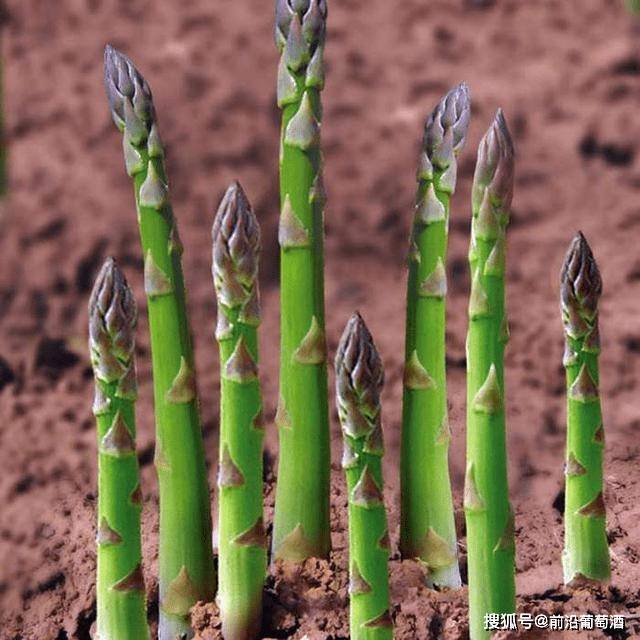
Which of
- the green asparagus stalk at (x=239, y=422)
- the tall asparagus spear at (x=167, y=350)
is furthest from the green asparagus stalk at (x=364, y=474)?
the tall asparagus spear at (x=167, y=350)

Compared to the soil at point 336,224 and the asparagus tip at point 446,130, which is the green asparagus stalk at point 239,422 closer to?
the soil at point 336,224

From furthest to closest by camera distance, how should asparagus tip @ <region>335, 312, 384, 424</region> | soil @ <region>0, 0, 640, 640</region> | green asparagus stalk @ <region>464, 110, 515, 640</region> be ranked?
1. soil @ <region>0, 0, 640, 640</region>
2. green asparagus stalk @ <region>464, 110, 515, 640</region>
3. asparagus tip @ <region>335, 312, 384, 424</region>

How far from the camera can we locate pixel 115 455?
178 centimetres

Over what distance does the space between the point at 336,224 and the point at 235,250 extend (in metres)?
1.26

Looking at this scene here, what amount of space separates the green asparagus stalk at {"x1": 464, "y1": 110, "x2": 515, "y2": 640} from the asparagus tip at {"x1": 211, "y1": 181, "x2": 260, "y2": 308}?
0.30 metres

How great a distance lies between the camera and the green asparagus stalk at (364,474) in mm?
1689

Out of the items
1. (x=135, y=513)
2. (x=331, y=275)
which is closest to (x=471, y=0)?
(x=331, y=275)

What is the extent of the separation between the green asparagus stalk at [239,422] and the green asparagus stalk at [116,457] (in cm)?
12

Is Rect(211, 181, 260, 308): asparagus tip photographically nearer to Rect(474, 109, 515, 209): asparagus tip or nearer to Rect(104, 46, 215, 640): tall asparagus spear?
Rect(104, 46, 215, 640): tall asparagus spear

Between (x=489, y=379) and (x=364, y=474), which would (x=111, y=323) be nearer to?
(x=364, y=474)

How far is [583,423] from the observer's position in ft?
6.21

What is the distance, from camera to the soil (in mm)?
2131

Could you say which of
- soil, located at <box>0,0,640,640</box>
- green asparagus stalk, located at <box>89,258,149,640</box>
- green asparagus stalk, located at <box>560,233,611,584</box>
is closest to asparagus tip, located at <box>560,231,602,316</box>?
green asparagus stalk, located at <box>560,233,611,584</box>

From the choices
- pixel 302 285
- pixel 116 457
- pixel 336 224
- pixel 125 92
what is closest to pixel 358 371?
pixel 302 285
